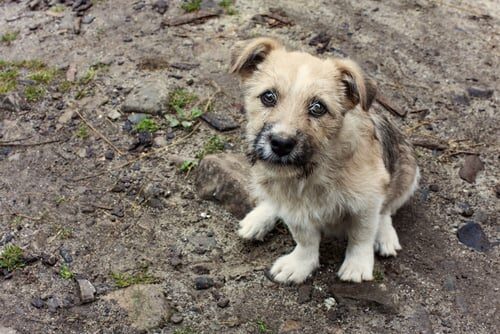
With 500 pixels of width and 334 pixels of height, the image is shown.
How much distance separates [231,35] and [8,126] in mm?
2993

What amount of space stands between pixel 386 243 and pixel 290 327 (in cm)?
120

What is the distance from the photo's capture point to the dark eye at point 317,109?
4.68m

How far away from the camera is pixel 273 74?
4.79 meters

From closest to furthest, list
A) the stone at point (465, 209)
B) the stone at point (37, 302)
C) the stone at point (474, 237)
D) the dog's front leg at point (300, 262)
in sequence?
1. the stone at point (37, 302)
2. the dog's front leg at point (300, 262)
3. the stone at point (474, 237)
4. the stone at point (465, 209)

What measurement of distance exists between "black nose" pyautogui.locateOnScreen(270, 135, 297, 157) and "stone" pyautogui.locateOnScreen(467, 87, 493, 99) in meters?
3.84

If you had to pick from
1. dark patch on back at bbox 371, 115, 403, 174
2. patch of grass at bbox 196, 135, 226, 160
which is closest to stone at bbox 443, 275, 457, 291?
dark patch on back at bbox 371, 115, 403, 174

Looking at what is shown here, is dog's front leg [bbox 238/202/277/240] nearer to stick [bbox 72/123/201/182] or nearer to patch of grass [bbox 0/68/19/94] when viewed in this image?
stick [bbox 72/123/201/182]

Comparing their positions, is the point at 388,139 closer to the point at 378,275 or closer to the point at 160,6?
the point at 378,275

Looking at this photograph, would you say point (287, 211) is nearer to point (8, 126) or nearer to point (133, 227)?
point (133, 227)

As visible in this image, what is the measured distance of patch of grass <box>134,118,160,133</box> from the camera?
7.09m

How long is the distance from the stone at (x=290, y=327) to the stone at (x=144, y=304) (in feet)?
2.96

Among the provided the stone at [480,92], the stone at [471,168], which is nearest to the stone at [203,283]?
the stone at [471,168]

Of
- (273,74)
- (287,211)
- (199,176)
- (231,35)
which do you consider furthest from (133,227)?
(231,35)

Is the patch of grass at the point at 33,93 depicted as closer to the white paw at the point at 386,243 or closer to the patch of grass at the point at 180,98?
the patch of grass at the point at 180,98
